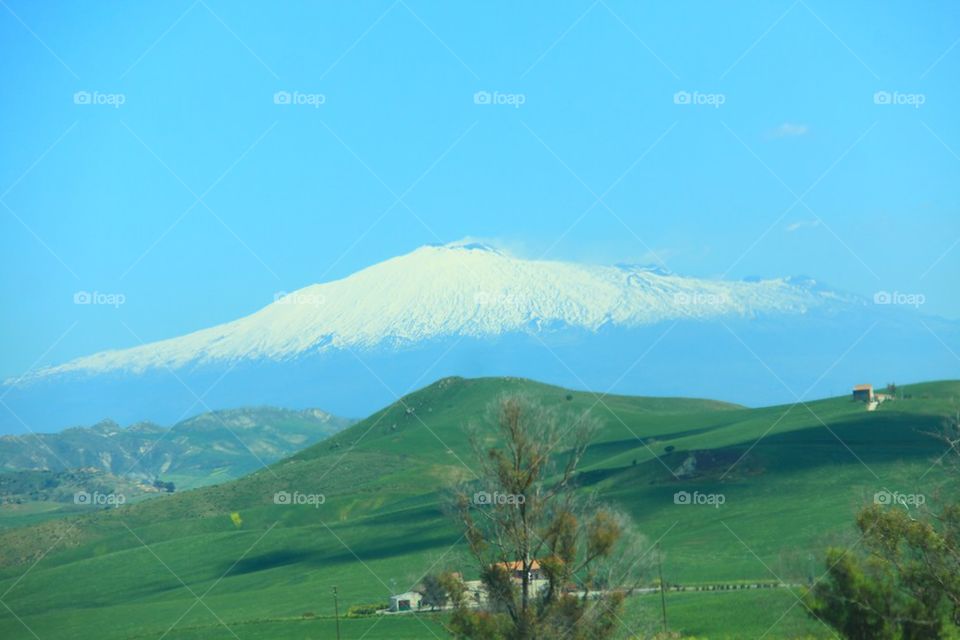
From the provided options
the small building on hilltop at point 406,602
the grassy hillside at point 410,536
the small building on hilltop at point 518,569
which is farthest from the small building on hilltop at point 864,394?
the small building on hilltop at point 518,569

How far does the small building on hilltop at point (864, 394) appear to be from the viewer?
16825 centimetres

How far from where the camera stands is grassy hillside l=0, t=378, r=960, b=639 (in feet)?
297

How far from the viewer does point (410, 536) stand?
5561 inches

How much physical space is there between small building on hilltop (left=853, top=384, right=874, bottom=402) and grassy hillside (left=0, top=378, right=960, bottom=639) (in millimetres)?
1482

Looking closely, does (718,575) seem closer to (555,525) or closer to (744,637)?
(744,637)

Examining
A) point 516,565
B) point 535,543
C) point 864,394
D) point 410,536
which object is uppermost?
point 864,394

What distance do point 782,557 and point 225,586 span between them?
Result: 6713 centimetres

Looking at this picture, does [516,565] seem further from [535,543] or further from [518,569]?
[535,543]

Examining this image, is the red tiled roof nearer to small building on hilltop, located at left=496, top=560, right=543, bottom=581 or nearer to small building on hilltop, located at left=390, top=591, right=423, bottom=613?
small building on hilltop, located at left=496, top=560, right=543, bottom=581

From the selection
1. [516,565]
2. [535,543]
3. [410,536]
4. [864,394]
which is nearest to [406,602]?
[410,536]

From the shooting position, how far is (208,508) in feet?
641

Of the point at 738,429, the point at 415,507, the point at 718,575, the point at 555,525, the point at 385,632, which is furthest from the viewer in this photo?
the point at 738,429

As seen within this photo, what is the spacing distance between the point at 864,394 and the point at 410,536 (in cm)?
6700

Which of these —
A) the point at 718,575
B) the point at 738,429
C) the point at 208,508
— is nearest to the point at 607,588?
the point at 718,575
